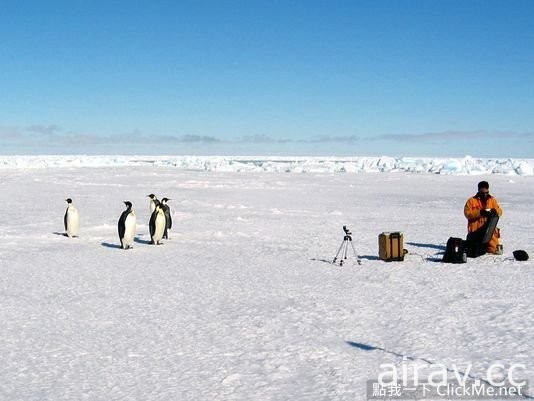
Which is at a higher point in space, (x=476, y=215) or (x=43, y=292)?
(x=476, y=215)

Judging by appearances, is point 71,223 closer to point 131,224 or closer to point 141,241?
point 141,241

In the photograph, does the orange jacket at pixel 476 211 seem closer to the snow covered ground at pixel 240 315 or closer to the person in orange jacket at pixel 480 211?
the person in orange jacket at pixel 480 211

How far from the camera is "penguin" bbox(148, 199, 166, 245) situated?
11234 mm

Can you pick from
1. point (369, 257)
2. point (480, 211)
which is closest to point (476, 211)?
point (480, 211)

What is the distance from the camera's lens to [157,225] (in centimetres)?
1122

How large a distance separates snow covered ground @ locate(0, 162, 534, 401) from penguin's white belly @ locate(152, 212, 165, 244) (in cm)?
22

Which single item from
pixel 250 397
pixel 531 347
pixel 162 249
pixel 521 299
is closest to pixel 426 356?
pixel 531 347

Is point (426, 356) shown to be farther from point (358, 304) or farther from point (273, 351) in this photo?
point (358, 304)

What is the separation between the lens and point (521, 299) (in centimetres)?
660

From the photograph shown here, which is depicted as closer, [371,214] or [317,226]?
[317,226]

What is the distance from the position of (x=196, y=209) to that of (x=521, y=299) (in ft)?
43.4

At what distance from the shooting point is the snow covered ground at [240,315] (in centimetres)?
438

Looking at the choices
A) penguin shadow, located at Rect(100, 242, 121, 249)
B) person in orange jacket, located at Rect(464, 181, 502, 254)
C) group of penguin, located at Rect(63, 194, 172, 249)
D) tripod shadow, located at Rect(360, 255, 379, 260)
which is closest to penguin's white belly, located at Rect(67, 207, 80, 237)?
group of penguin, located at Rect(63, 194, 172, 249)

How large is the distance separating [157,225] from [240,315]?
5448mm
